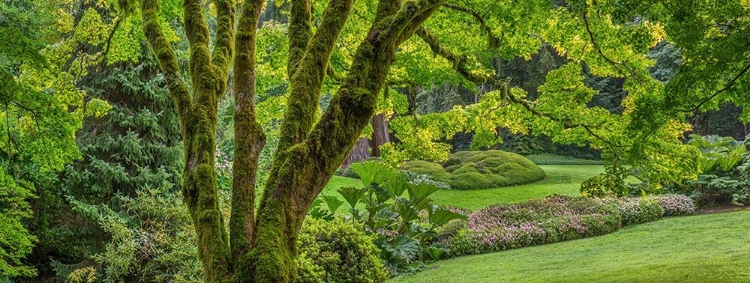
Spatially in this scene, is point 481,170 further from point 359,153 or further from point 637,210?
point 637,210

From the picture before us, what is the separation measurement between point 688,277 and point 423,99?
20676 millimetres

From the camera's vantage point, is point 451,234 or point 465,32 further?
point 451,234

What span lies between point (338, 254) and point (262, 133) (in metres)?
3.37

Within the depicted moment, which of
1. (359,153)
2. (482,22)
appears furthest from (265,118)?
(359,153)

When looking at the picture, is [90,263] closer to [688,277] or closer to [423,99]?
[688,277]

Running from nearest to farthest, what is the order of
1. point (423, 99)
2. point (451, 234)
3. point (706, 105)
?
point (706, 105)
point (451, 234)
point (423, 99)

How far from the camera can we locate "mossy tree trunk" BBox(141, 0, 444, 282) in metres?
3.32

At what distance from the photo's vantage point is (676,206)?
34.7ft

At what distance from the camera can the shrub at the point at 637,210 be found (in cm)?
988

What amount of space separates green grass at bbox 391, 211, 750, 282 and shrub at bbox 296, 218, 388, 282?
0.44 meters

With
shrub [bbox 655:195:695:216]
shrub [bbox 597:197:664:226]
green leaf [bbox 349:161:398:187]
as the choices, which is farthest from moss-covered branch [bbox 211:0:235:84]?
shrub [bbox 655:195:695:216]

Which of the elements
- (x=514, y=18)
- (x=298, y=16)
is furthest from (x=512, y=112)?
(x=298, y=16)

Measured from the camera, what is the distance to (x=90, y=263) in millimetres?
8477

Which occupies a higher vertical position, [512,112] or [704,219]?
[512,112]
